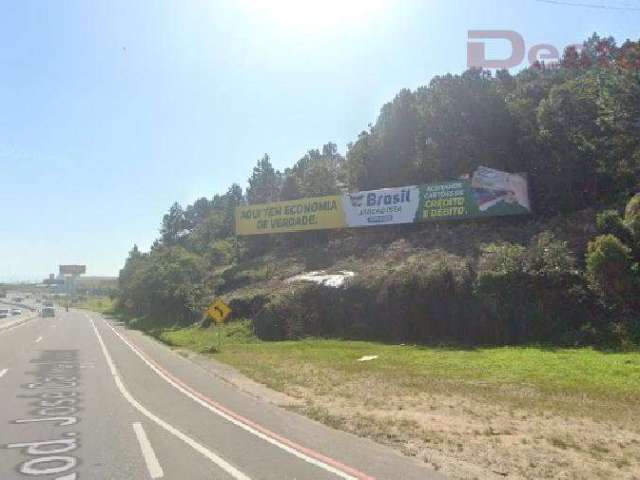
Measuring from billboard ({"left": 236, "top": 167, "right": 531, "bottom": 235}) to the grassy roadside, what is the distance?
1371cm

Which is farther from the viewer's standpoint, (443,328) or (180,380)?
(443,328)

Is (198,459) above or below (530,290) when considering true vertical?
below

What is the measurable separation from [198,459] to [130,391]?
7878 millimetres

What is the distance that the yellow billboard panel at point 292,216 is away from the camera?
1751 inches

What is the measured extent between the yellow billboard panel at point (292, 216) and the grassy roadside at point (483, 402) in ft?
64.3

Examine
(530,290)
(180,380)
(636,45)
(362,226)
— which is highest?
(636,45)

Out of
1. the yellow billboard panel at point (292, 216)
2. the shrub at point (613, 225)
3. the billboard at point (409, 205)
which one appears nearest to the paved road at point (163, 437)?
the shrub at point (613, 225)

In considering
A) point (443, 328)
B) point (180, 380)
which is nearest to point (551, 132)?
point (443, 328)

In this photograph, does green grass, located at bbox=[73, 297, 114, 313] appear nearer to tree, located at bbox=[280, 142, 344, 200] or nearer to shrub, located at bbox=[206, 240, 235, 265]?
shrub, located at bbox=[206, 240, 235, 265]

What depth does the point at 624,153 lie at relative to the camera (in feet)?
118

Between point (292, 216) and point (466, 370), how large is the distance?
30.1 metres

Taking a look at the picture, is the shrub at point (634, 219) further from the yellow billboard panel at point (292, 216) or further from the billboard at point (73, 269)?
the billboard at point (73, 269)

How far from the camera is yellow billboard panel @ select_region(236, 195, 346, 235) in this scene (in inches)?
1751

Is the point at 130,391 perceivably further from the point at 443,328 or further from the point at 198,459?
the point at 443,328
